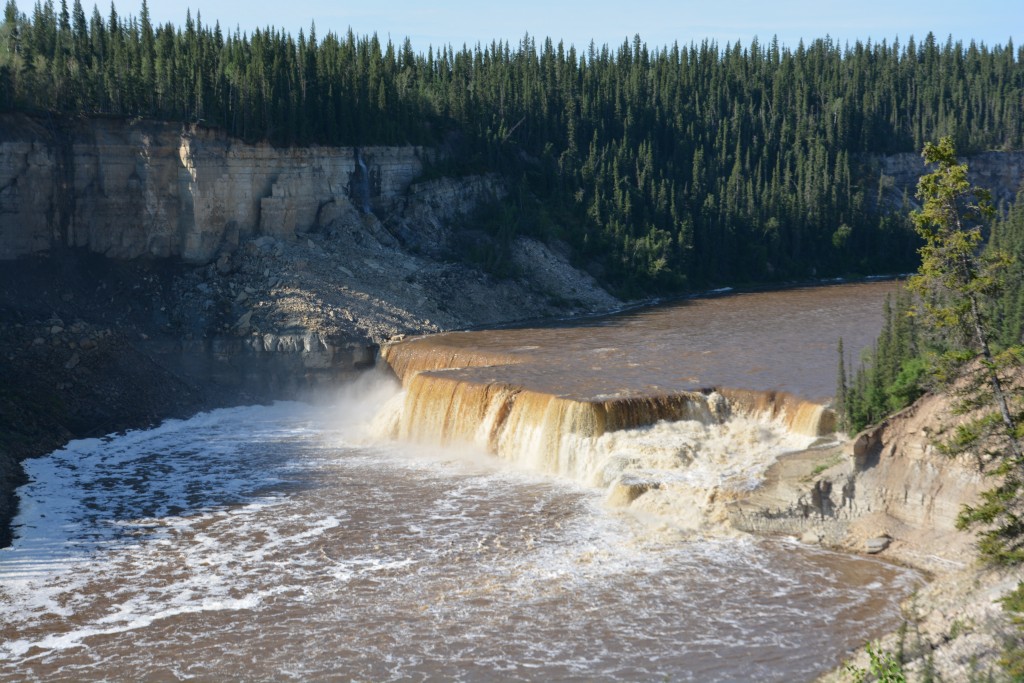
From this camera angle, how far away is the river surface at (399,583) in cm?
2245

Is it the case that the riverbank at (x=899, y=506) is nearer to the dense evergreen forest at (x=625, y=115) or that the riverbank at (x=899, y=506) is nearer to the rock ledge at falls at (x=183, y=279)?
the rock ledge at falls at (x=183, y=279)

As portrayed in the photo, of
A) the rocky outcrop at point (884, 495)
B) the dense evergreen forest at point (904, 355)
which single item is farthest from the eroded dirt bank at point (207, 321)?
the dense evergreen forest at point (904, 355)

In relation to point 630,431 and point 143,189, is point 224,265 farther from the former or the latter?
point 630,431

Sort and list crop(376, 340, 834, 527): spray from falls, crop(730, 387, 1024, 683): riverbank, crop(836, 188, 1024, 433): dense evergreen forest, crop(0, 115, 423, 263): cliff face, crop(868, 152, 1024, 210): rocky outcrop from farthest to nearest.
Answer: crop(868, 152, 1024, 210): rocky outcrop, crop(0, 115, 423, 263): cliff face, crop(376, 340, 834, 527): spray from falls, crop(836, 188, 1024, 433): dense evergreen forest, crop(730, 387, 1024, 683): riverbank

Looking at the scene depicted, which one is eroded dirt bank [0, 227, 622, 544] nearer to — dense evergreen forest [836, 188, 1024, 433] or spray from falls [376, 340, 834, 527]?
spray from falls [376, 340, 834, 527]

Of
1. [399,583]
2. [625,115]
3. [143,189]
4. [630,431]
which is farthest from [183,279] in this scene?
[625,115]

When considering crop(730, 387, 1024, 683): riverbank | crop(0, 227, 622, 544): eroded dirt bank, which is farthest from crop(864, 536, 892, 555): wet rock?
crop(0, 227, 622, 544): eroded dirt bank

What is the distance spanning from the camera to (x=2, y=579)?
27.7 metres

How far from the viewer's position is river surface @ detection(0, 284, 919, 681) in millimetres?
22453

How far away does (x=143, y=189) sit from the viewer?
5288 centimetres

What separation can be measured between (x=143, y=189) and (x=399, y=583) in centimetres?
3268

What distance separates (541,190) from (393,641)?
2154 inches

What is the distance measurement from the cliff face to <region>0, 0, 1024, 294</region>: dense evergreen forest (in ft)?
4.28

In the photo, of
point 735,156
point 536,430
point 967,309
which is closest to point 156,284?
point 536,430
